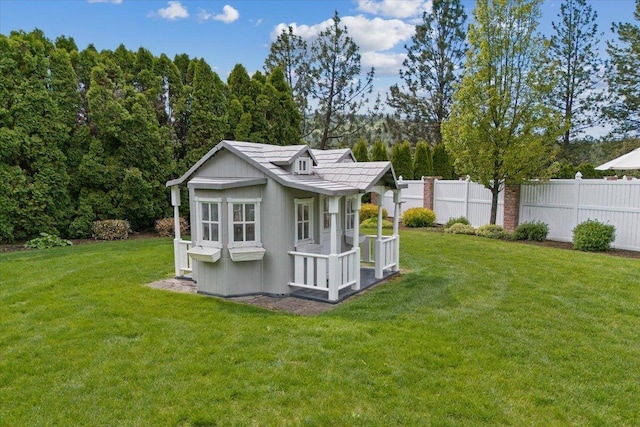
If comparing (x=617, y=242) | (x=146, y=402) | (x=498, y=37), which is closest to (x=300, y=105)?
(x=498, y=37)

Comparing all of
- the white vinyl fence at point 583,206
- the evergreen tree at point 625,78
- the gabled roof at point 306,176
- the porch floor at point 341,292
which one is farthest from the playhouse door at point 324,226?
the evergreen tree at point 625,78

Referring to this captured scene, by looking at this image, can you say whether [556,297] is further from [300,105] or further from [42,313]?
[300,105]

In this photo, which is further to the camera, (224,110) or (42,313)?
(224,110)

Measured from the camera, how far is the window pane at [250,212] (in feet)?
23.5

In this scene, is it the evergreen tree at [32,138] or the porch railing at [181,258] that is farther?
the evergreen tree at [32,138]

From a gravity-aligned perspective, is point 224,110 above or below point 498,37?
below

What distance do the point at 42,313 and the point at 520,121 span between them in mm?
13427

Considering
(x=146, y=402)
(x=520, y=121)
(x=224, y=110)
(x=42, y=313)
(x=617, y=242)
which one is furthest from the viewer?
(x=224, y=110)

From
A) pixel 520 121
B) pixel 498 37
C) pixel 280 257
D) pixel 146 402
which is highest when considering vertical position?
pixel 498 37

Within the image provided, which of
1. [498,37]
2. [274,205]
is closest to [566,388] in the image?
[274,205]

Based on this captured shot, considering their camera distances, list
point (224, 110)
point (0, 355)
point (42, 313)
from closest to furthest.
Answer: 1. point (0, 355)
2. point (42, 313)
3. point (224, 110)

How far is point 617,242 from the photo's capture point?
11.4 m

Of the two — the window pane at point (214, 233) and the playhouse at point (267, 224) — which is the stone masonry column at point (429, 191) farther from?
the window pane at point (214, 233)

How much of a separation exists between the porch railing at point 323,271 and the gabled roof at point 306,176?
115 centimetres
